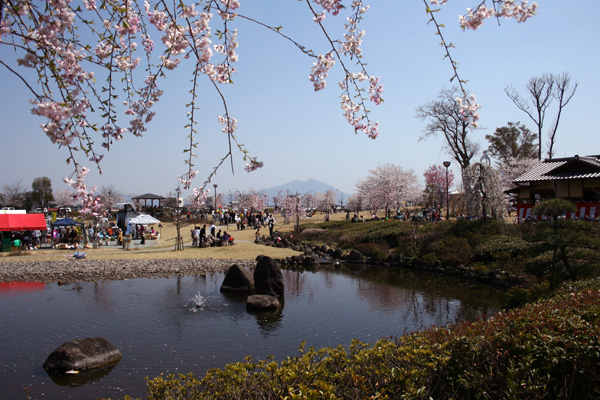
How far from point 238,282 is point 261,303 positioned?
2.74m

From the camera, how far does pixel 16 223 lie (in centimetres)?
2322

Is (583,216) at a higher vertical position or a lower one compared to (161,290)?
higher

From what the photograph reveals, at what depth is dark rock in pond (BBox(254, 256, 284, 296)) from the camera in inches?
572

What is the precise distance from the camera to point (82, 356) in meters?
8.27

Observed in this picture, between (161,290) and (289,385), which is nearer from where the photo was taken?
(289,385)

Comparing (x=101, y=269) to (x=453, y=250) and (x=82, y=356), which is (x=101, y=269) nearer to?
(x=82, y=356)

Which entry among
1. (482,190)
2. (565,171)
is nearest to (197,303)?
(482,190)

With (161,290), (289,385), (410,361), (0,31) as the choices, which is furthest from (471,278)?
(0,31)

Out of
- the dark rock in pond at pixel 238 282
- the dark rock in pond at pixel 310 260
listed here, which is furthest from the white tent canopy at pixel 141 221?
the dark rock in pond at pixel 238 282

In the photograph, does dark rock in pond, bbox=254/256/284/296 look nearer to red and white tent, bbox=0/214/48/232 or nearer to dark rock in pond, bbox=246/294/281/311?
dark rock in pond, bbox=246/294/281/311

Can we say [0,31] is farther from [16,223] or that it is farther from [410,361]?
[16,223]

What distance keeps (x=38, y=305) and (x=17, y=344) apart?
3819 millimetres

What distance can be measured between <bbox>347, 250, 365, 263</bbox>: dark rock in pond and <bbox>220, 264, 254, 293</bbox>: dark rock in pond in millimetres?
9311

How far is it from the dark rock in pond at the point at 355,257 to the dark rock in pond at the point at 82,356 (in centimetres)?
1630
